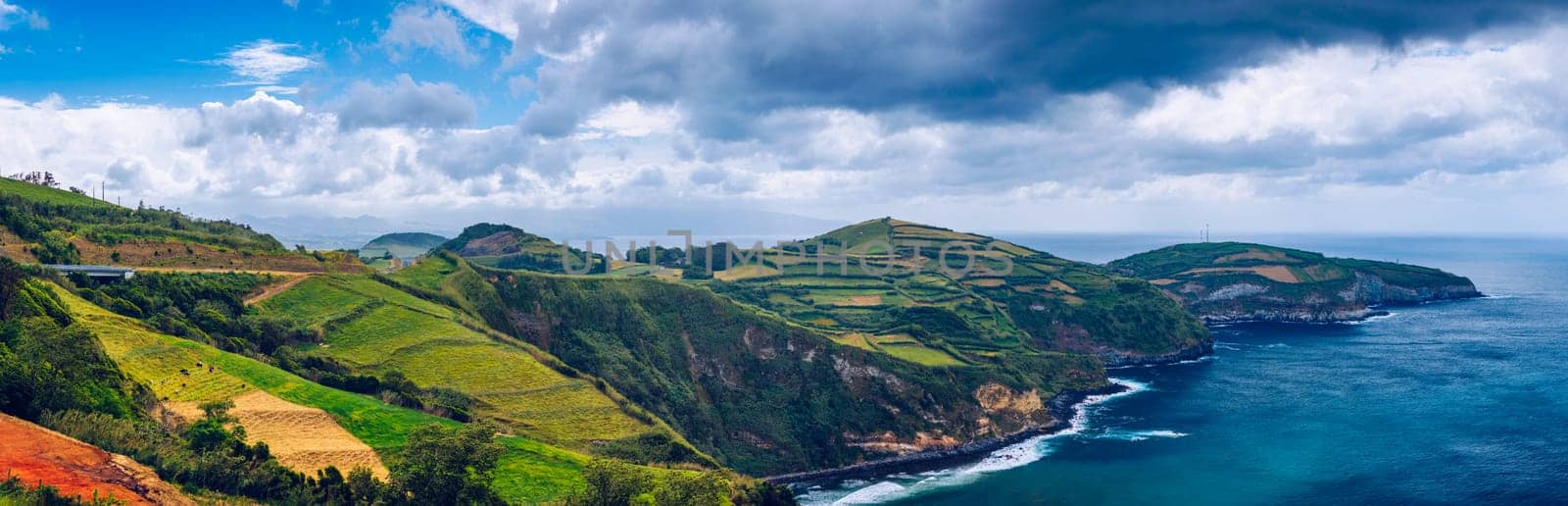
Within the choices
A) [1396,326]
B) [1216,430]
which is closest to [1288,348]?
[1396,326]

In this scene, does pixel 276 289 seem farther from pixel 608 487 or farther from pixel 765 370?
pixel 608 487

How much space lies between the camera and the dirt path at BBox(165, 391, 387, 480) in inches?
2077

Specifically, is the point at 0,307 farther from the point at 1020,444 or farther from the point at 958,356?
the point at 958,356

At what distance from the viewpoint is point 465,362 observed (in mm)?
82812

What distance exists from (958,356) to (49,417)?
361 feet

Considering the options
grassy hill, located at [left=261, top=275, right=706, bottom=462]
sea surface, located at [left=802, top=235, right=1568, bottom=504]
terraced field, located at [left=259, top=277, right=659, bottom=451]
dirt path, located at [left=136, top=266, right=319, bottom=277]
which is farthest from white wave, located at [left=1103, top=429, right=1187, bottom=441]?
dirt path, located at [left=136, top=266, right=319, bottom=277]

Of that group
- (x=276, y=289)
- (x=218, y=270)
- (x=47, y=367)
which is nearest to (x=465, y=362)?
(x=276, y=289)

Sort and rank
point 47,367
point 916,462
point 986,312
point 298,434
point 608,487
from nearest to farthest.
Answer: point 47,367
point 608,487
point 298,434
point 916,462
point 986,312

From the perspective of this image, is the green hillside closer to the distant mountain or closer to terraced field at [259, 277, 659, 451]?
the distant mountain

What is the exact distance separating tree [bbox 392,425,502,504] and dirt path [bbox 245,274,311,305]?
46737 millimetres

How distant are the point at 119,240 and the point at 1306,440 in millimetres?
133434

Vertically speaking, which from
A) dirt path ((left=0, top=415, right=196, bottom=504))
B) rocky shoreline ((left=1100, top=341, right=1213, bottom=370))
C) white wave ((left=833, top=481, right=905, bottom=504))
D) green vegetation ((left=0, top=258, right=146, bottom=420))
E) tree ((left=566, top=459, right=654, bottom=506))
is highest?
green vegetation ((left=0, top=258, right=146, bottom=420))

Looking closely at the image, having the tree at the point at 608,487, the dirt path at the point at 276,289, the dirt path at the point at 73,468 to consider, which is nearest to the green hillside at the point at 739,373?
the dirt path at the point at 276,289

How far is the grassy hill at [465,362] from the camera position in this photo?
75375 mm
